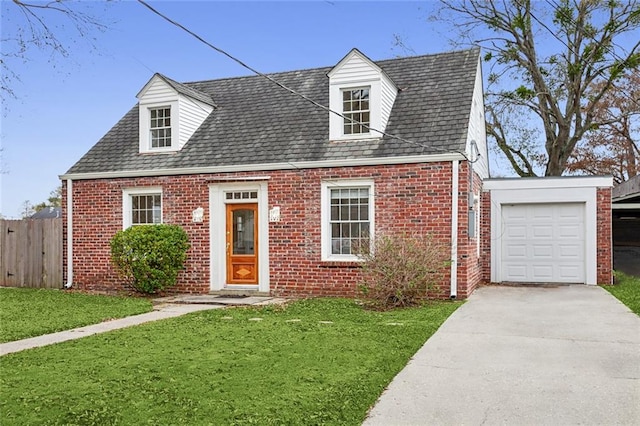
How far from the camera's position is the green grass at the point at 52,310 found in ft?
27.5

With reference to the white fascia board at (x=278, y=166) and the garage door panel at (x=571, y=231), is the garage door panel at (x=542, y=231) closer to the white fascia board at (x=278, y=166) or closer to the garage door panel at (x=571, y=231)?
the garage door panel at (x=571, y=231)

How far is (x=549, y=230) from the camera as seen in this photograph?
14.0 meters

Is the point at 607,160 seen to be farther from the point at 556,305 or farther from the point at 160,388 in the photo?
the point at 160,388

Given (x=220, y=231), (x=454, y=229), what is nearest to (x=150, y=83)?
(x=220, y=231)

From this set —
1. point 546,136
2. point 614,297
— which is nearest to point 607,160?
point 546,136

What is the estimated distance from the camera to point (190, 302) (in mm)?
11703

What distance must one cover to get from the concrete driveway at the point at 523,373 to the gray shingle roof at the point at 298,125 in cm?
432

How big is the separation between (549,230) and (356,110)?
227 inches

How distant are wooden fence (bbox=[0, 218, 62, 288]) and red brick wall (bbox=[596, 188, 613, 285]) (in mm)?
Answer: 13596

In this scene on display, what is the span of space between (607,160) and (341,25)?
77.1 ft

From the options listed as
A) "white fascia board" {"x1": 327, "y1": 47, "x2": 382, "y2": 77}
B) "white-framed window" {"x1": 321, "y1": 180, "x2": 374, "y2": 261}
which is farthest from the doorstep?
"white fascia board" {"x1": 327, "y1": 47, "x2": 382, "y2": 77}

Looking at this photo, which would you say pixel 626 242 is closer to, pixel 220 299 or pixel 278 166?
pixel 278 166

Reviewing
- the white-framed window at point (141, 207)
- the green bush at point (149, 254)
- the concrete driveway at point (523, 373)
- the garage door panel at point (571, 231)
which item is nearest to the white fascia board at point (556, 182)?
the garage door panel at point (571, 231)

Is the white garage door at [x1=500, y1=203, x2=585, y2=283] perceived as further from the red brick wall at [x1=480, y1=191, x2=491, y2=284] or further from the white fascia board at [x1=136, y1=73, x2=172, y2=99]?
the white fascia board at [x1=136, y1=73, x2=172, y2=99]
